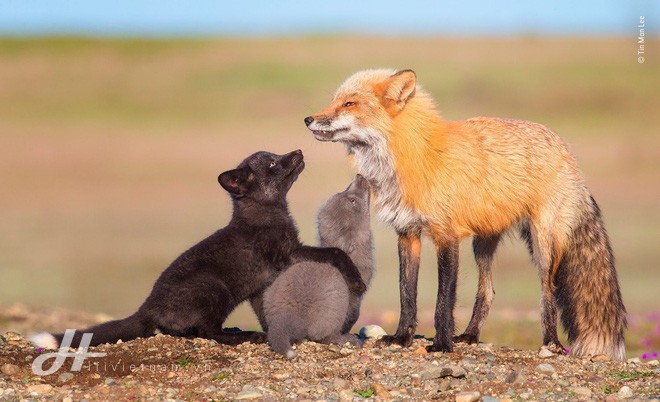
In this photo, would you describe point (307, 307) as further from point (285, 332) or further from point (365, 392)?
point (365, 392)

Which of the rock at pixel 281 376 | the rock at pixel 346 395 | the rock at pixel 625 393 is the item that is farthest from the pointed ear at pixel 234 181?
the rock at pixel 625 393

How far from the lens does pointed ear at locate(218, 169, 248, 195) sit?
9352mm

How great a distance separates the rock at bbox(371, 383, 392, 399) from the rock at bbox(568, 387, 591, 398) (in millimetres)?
1472

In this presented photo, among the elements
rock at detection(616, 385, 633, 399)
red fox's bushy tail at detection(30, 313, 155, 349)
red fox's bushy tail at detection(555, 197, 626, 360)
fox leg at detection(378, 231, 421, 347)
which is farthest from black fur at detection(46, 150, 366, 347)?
rock at detection(616, 385, 633, 399)

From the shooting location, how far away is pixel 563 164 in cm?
938

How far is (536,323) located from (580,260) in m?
5.28

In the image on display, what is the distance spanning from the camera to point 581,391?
7.41 metres

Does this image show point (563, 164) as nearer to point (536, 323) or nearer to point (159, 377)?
point (159, 377)

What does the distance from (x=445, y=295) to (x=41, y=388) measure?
11.9ft

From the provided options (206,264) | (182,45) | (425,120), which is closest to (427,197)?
(425,120)

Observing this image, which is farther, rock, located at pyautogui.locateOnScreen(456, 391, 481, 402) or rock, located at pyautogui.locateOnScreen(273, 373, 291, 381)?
rock, located at pyautogui.locateOnScreen(273, 373, 291, 381)

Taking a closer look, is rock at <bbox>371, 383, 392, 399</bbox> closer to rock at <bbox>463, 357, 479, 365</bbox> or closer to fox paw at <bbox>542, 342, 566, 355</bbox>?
rock at <bbox>463, 357, 479, 365</bbox>

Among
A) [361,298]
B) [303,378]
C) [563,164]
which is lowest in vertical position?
[303,378]

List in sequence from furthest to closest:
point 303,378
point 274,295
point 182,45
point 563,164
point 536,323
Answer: point 182,45 → point 536,323 → point 563,164 → point 274,295 → point 303,378
